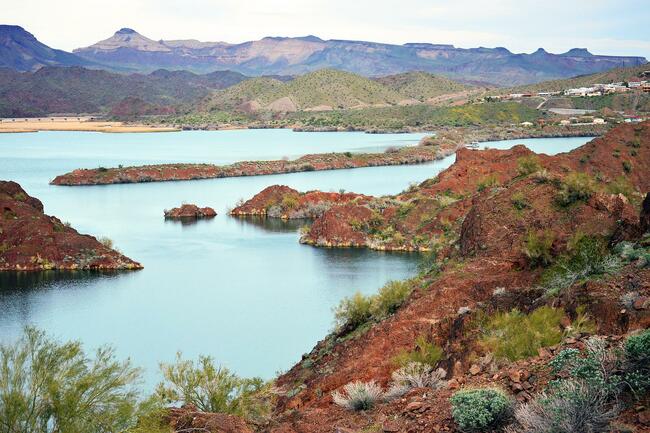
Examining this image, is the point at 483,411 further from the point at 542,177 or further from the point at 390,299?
the point at 542,177

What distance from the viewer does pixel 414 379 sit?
15.7 meters

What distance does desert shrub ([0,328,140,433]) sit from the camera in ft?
42.4

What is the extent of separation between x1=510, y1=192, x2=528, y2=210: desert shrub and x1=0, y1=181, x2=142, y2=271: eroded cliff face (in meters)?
24.6

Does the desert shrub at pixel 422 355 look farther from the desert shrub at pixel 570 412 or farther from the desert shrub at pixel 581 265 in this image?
the desert shrub at pixel 570 412

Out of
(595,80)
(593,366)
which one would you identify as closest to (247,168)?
(593,366)

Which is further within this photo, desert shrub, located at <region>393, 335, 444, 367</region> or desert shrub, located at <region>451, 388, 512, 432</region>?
desert shrub, located at <region>393, 335, 444, 367</region>

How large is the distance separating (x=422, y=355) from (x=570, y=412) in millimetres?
8764

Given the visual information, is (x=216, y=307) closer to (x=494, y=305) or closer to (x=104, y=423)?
(x=494, y=305)

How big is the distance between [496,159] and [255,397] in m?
43.9

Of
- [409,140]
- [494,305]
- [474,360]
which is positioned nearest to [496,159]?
[494,305]

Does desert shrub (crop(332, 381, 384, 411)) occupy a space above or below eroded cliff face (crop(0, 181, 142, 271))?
above

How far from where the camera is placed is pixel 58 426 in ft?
43.4

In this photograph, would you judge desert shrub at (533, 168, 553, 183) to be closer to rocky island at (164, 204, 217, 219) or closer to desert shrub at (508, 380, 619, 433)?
desert shrub at (508, 380, 619, 433)

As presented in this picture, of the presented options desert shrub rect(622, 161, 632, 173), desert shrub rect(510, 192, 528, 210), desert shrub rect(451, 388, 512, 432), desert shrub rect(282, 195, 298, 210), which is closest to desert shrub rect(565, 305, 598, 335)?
desert shrub rect(451, 388, 512, 432)
